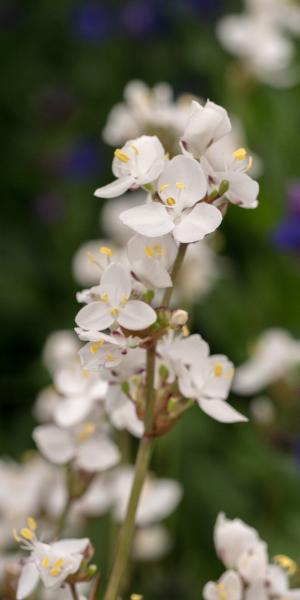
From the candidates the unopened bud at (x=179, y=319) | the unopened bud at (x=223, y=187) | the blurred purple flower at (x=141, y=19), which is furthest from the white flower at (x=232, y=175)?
the blurred purple flower at (x=141, y=19)

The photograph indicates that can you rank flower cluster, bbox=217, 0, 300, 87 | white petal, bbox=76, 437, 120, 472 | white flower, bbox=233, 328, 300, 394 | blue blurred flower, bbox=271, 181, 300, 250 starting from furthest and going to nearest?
flower cluster, bbox=217, 0, 300, 87 → blue blurred flower, bbox=271, 181, 300, 250 → white flower, bbox=233, 328, 300, 394 → white petal, bbox=76, 437, 120, 472

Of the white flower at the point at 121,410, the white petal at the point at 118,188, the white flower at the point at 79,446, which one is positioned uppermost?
the white petal at the point at 118,188

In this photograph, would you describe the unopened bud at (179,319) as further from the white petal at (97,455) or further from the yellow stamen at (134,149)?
the white petal at (97,455)

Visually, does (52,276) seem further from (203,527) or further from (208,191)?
(208,191)

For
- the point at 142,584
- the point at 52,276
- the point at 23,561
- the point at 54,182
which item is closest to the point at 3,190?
the point at 54,182

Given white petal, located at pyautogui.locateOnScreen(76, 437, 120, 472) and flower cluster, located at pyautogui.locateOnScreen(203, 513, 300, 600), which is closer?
flower cluster, located at pyautogui.locateOnScreen(203, 513, 300, 600)

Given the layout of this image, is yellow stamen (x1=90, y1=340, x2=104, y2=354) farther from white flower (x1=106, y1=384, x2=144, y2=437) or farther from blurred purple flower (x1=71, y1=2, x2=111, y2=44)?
blurred purple flower (x1=71, y1=2, x2=111, y2=44)

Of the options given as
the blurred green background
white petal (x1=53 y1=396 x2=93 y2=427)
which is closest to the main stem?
white petal (x1=53 y1=396 x2=93 y2=427)
